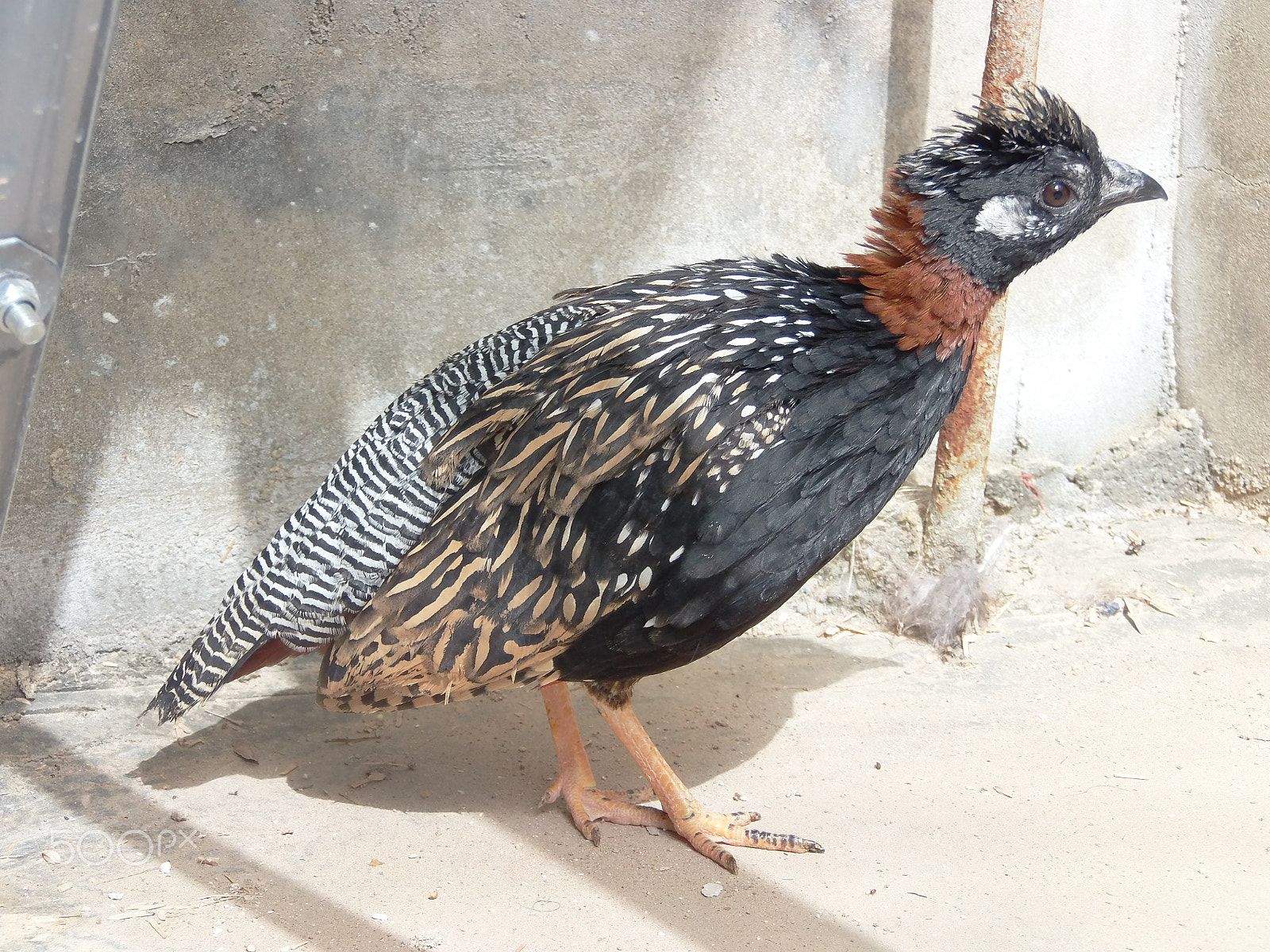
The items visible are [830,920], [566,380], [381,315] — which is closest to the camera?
[830,920]

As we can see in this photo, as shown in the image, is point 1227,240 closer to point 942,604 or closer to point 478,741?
point 942,604

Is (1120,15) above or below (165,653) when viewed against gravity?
above

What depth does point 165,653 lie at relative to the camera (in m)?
3.77

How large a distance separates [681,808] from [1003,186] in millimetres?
1854

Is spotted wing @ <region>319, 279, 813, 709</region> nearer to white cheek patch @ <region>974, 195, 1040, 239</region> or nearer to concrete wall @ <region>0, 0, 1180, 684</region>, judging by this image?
white cheek patch @ <region>974, 195, 1040, 239</region>

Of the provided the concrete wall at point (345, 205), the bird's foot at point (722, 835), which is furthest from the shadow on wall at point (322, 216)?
the bird's foot at point (722, 835)

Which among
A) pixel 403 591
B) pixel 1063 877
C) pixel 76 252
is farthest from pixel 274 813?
pixel 1063 877

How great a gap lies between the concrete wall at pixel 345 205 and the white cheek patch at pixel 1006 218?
148 centimetres

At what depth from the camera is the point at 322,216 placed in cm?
360

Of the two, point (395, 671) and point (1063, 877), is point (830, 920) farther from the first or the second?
point (395, 671)

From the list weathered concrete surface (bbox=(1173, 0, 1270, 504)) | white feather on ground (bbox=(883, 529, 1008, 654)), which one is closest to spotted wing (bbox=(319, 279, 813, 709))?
white feather on ground (bbox=(883, 529, 1008, 654))

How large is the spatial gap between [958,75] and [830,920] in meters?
3.08

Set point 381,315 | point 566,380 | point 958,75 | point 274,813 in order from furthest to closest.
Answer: point 958,75 → point 381,315 → point 274,813 → point 566,380

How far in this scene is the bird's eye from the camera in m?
2.65
